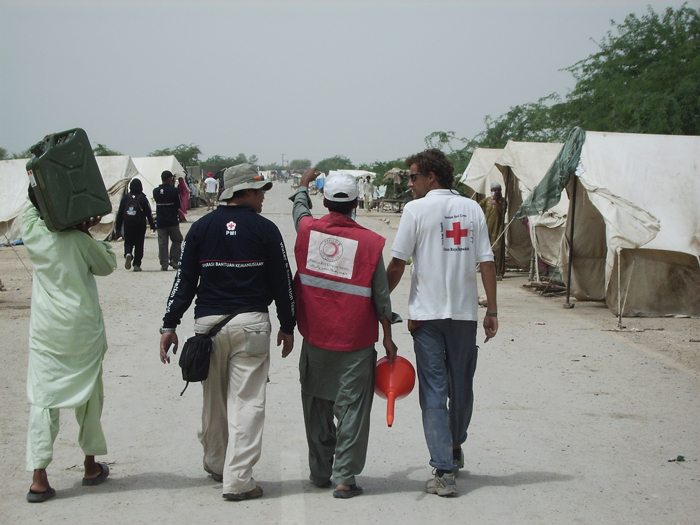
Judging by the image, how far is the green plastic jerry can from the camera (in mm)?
4226

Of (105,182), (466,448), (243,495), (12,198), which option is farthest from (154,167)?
(243,495)

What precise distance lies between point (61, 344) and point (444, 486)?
89.2 inches

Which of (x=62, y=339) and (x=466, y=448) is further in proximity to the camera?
(x=466, y=448)

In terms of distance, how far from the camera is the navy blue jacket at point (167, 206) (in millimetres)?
14549

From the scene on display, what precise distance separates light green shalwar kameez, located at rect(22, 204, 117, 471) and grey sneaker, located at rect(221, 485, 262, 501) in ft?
2.61

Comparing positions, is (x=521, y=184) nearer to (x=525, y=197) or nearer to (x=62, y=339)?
(x=525, y=197)

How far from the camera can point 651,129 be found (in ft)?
68.6

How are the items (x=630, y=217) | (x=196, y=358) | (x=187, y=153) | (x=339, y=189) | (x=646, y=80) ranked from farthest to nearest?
(x=187, y=153)
(x=646, y=80)
(x=630, y=217)
(x=339, y=189)
(x=196, y=358)

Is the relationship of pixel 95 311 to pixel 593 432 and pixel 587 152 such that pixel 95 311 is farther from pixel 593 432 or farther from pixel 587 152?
pixel 587 152

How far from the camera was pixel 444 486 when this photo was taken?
4.26 meters

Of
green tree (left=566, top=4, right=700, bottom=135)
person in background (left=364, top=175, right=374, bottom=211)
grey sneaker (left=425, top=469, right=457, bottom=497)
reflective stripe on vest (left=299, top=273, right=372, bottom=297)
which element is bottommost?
person in background (left=364, top=175, right=374, bottom=211)

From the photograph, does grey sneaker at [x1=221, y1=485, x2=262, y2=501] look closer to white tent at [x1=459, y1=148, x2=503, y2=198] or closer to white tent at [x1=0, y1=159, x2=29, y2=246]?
white tent at [x1=0, y1=159, x2=29, y2=246]

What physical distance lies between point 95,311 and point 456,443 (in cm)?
223

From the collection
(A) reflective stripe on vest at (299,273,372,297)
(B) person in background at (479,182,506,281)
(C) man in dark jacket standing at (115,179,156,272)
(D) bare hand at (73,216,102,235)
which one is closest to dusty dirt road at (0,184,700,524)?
(A) reflective stripe on vest at (299,273,372,297)
